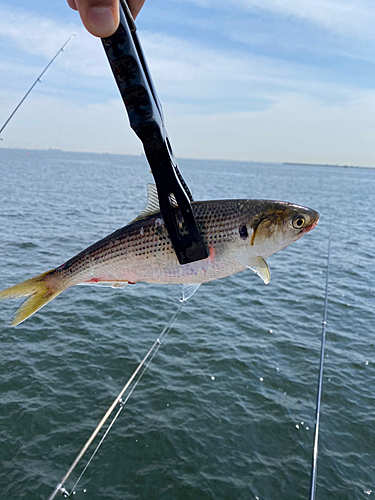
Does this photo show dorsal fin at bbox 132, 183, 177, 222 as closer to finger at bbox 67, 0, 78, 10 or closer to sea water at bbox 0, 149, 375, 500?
finger at bbox 67, 0, 78, 10

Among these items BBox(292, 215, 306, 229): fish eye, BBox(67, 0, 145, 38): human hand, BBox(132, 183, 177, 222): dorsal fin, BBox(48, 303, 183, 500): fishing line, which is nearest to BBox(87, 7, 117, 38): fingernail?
BBox(67, 0, 145, 38): human hand

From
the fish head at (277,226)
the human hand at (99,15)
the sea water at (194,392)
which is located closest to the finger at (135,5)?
the human hand at (99,15)

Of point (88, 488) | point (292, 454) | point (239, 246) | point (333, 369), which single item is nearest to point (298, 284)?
point (333, 369)

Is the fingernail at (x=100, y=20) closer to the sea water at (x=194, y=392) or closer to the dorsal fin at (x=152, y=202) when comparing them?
the dorsal fin at (x=152, y=202)

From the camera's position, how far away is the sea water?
36.2ft

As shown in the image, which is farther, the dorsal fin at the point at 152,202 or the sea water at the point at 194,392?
the sea water at the point at 194,392

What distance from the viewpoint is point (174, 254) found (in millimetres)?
2268

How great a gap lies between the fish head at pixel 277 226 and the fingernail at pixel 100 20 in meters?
1.27

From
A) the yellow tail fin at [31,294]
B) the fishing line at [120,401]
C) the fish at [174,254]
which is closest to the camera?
the fish at [174,254]

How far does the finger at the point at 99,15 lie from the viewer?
64.7 inches

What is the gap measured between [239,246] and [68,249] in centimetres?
2804

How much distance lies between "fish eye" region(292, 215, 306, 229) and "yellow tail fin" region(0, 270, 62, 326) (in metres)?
1.56

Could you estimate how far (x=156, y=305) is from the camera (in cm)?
2098

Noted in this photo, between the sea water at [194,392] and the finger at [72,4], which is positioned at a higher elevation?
the finger at [72,4]
